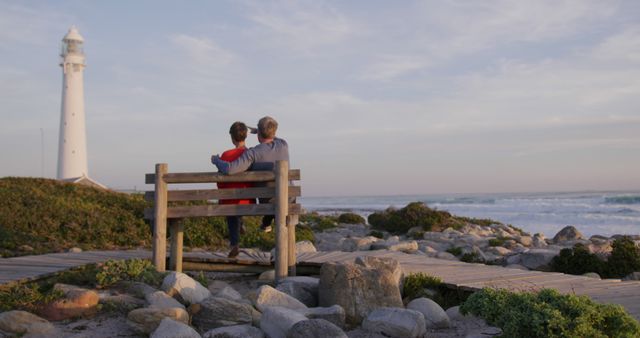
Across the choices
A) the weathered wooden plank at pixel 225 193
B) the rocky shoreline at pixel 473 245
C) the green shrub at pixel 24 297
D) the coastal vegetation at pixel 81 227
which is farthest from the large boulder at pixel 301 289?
the coastal vegetation at pixel 81 227

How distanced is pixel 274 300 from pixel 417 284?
2.18 meters

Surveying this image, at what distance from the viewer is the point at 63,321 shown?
6.67 metres

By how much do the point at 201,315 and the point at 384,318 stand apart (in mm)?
2001

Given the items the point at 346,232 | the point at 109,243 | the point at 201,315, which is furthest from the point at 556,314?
the point at 346,232

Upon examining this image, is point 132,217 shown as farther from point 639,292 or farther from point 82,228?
point 639,292

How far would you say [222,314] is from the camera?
6734 mm

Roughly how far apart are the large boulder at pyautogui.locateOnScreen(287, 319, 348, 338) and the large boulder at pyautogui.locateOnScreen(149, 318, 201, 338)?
0.96 meters

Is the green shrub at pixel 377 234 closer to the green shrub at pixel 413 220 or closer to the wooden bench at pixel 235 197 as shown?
the green shrub at pixel 413 220

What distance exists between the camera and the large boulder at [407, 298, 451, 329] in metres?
7.09

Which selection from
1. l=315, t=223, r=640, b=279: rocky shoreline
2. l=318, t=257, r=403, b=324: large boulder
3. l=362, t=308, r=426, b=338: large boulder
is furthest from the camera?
l=315, t=223, r=640, b=279: rocky shoreline

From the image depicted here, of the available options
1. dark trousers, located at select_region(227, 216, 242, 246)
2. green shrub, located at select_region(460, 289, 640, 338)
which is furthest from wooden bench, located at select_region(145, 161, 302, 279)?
green shrub, located at select_region(460, 289, 640, 338)

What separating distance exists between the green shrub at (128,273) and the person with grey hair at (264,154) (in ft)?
5.20

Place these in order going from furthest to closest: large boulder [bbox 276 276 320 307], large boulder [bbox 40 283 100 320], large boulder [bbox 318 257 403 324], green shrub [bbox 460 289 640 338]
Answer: large boulder [bbox 276 276 320 307] → large boulder [bbox 318 257 403 324] → large boulder [bbox 40 283 100 320] → green shrub [bbox 460 289 640 338]

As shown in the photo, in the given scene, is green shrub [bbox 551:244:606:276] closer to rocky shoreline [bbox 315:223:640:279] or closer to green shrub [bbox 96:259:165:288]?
rocky shoreline [bbox 315:223:640:279]
